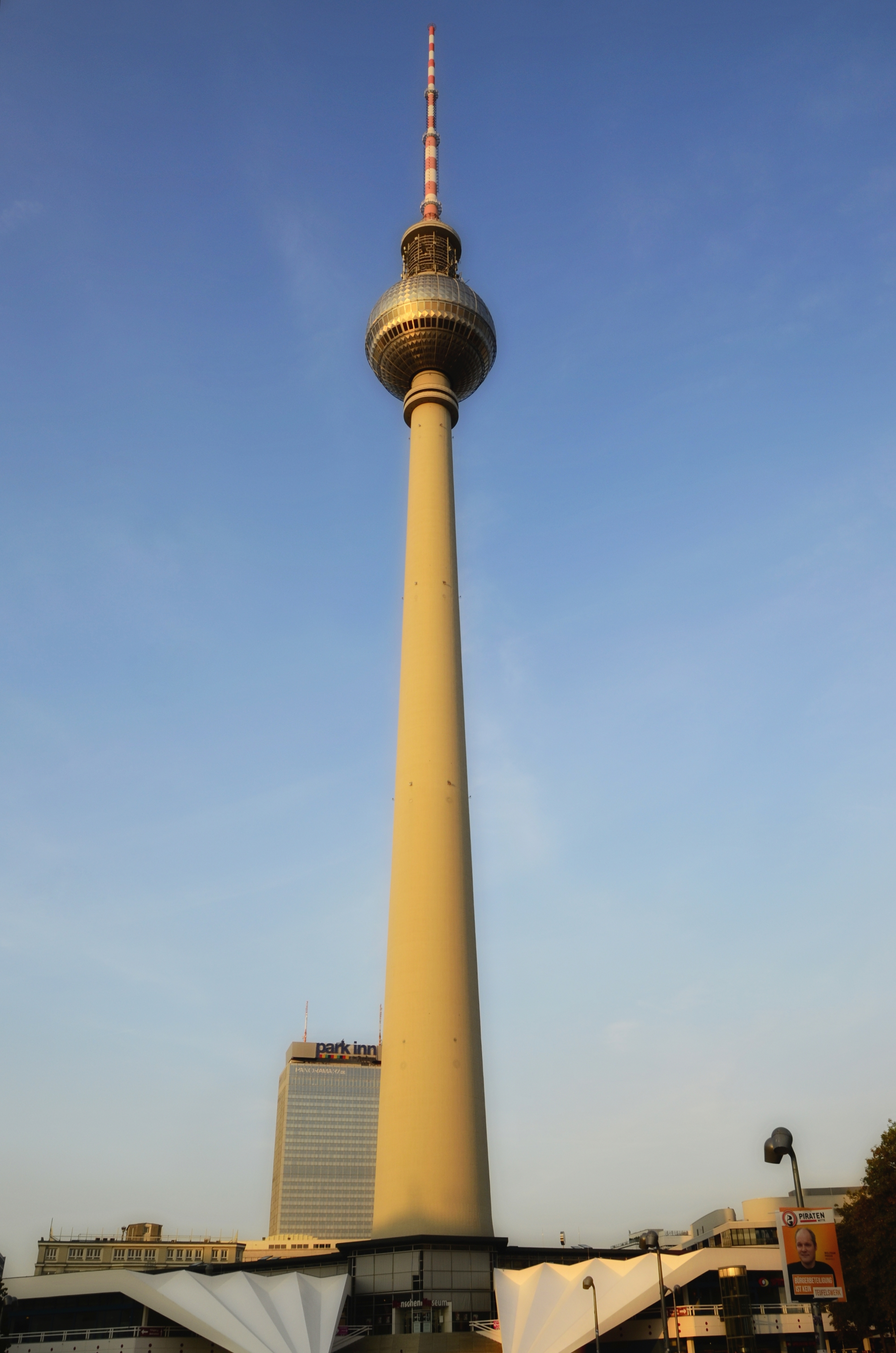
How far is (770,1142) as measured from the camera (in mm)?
25359

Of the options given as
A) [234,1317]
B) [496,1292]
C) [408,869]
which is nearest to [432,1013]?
[408,869]

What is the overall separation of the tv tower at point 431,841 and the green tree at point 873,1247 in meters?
22.1

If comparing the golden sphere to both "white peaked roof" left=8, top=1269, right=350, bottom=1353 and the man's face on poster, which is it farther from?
the man's face on poster

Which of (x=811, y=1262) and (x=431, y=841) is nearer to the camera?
(x=811, y=1262)

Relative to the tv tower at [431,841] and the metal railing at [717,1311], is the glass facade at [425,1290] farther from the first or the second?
the metal railing at [717,1311]

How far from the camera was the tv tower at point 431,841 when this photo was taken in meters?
66.4

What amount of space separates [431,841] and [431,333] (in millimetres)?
48841

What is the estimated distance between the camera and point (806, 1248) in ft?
92.9

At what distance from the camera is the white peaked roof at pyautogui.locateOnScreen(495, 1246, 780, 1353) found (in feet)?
182

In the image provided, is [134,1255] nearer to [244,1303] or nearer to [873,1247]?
[244,1303]

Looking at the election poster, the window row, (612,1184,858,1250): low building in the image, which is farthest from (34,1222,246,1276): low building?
the election poster

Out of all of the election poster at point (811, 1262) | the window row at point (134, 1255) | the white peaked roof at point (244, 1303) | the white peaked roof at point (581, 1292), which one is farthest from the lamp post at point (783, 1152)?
the window row at point (134, 1255)

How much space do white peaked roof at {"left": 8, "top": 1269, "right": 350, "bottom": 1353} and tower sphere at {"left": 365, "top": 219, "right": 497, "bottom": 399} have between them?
245 feet

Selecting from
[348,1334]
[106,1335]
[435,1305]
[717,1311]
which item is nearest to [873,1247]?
[717,1311]
